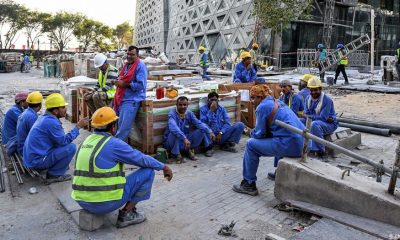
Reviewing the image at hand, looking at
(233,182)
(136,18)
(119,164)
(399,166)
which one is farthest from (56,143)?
(136,18)

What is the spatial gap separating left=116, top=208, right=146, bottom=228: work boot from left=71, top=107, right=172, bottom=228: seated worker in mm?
181

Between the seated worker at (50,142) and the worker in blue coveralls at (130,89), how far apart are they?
1113 mm

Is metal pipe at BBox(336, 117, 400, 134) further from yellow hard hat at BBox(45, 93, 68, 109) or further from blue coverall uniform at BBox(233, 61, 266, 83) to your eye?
yellow hard hat at BBox(45, 93, 68, 109)

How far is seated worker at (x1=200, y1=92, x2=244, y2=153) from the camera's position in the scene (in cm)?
705

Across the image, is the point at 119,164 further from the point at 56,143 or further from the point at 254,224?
the point at 56,143

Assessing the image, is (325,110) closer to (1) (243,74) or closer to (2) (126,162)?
(1) (243,74)

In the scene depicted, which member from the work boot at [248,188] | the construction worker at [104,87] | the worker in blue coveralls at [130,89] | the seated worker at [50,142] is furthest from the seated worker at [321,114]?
the seated worker at [50,142]

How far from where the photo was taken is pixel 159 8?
169 feet

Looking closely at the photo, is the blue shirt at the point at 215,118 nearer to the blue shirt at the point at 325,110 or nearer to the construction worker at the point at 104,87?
the blue shirt at the point at 325,110

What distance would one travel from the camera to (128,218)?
4062 mm

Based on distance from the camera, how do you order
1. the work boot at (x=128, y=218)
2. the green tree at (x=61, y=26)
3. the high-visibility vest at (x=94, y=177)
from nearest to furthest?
the high-visibility vest at (x=94, y=177)
the work boot at (x=128, y=218)
the green tree at (x=61, y=26)

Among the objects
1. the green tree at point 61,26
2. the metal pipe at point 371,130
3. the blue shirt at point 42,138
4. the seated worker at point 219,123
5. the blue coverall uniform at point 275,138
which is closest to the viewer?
the blue coverall uniform at point 275,138

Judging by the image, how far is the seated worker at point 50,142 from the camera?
5168mm

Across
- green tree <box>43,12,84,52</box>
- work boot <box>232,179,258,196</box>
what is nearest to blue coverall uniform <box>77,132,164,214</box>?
work boot <box>232,179,258,196</box>
